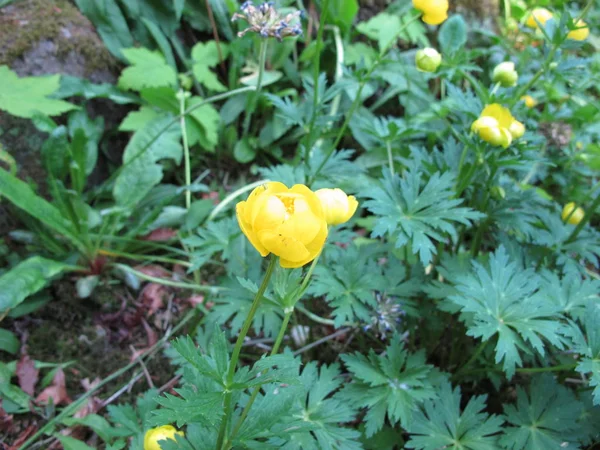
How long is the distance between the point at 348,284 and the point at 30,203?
40.7 inches

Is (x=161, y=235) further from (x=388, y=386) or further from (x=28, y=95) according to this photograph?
(x=388, y=386)

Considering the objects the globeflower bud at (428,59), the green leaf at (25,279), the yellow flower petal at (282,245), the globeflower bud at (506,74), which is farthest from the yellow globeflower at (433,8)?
the green leaf at (25,279)

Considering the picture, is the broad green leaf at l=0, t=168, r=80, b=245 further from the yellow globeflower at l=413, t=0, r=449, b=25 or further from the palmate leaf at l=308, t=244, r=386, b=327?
the yellow globeflower at l=413, t=0, r=449, b=25

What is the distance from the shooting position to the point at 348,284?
131 cm

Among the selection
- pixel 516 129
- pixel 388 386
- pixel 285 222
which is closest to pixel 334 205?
pixel 285 222

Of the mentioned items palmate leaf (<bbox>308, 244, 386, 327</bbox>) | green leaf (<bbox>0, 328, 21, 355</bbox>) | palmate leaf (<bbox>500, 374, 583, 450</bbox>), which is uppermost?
green leaf (<bbox>0, 328, 21, 355</bbox>)

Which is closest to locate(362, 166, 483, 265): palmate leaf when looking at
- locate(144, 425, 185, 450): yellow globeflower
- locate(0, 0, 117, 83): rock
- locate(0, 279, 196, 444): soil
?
locate(144, 425, 185, 450): yellow globeflower

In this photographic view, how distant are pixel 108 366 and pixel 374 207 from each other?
100 cm

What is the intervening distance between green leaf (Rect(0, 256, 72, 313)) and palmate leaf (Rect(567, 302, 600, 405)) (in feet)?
4.81

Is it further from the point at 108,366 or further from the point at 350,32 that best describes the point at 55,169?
the point at 350,32

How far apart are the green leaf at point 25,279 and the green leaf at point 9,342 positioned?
13 cm

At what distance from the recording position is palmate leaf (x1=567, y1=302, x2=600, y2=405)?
→ 41.1 inches

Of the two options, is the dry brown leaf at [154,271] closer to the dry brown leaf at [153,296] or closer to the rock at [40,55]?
the dry brown leaf at [153,296]

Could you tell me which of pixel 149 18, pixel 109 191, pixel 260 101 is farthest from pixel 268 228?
pixel 149 18
